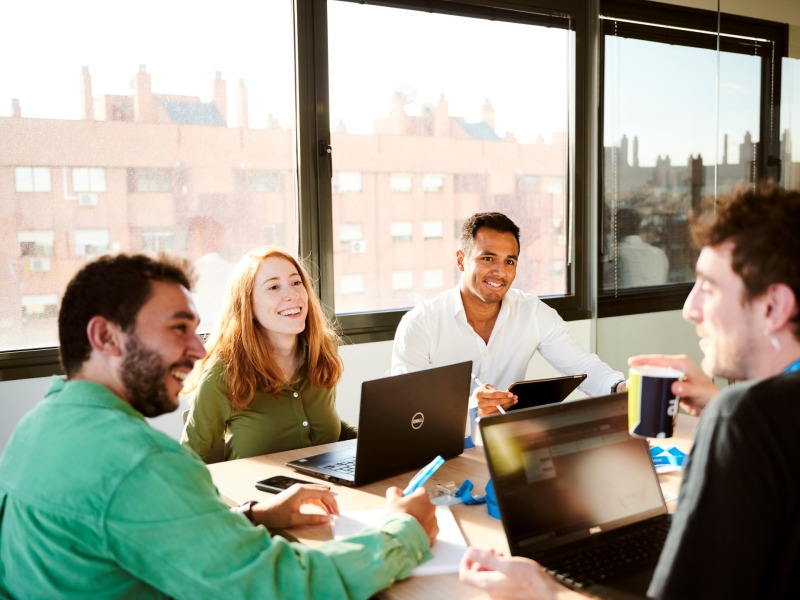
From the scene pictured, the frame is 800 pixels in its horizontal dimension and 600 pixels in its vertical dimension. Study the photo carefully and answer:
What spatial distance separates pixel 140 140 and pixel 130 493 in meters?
2.36

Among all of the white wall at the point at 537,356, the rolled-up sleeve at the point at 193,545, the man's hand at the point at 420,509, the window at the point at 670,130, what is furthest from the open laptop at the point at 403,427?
the window at the point at 670,130

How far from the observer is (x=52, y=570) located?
121cm

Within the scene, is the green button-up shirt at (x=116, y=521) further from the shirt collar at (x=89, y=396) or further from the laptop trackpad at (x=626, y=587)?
Result: the laptop trackpad at (x=626, y=587)

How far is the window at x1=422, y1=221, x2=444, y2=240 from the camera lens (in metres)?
3.93

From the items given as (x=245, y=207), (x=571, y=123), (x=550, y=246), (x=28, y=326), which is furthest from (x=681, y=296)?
(x=28, y=326)

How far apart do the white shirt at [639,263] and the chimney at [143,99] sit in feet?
8.41

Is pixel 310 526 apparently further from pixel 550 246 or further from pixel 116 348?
pixel 550 246

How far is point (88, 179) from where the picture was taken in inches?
123

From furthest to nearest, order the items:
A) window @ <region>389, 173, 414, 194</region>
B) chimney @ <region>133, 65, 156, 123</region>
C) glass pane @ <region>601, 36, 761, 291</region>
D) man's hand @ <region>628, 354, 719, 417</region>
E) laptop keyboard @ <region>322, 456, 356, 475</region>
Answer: window @ <region>389, 173, 414, 194</region> → glass pane @ <region>601, 36, 761, 291</region> → chimney @ <region>133, 65, 156, 123</region> → laptop keyboard @ <region>322, 456, 356, 475</region> → man's hand @ <region>628, 354, 719, 417</region>

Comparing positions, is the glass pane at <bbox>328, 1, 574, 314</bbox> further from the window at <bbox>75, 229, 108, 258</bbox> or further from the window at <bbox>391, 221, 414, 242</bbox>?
the window at <bbox>75, 229, 108, 258</bbox>

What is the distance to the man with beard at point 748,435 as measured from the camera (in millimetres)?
938

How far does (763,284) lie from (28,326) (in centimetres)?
281

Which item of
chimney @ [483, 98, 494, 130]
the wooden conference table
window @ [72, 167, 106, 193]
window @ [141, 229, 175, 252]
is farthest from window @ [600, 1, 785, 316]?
window @ [72, 167, 106, 193]

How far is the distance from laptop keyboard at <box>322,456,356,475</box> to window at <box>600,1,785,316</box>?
2.50 metres
